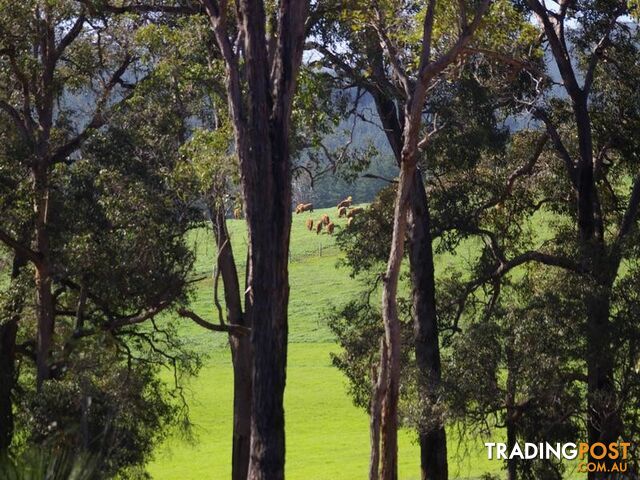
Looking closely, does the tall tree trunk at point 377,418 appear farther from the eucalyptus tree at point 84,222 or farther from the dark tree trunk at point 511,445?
the eucalyptus tree at point 84,222

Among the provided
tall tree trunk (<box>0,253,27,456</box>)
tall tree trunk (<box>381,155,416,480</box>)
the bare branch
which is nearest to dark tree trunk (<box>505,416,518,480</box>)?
tall tree trunk (<box>381,155,416,480</box>)

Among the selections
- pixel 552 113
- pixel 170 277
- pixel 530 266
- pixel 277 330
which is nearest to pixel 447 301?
pixel 530 266

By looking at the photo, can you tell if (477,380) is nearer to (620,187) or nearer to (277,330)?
(277,330)

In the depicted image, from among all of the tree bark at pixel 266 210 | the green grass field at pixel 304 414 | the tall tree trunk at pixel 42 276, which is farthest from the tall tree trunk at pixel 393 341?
the tall tree trunk at pixel 42 276

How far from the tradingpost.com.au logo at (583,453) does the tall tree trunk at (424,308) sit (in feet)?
5.28

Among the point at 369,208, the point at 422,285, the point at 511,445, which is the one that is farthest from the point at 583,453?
the point at 369,208

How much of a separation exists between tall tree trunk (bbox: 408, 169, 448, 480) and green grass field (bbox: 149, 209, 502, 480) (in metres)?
0.58

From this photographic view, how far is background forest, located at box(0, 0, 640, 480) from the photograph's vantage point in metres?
16.0

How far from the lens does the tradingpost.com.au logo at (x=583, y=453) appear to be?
16.0 metres

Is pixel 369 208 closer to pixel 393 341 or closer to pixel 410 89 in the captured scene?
pixel 410 89

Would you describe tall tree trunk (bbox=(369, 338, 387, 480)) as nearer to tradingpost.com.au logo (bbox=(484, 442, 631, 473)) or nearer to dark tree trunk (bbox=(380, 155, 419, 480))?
dark tree trunk (bbox=(380, 155, 419, 480))

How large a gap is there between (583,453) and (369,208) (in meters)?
6.37

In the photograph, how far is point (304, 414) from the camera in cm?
3997

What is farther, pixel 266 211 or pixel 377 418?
pixel 377 418
